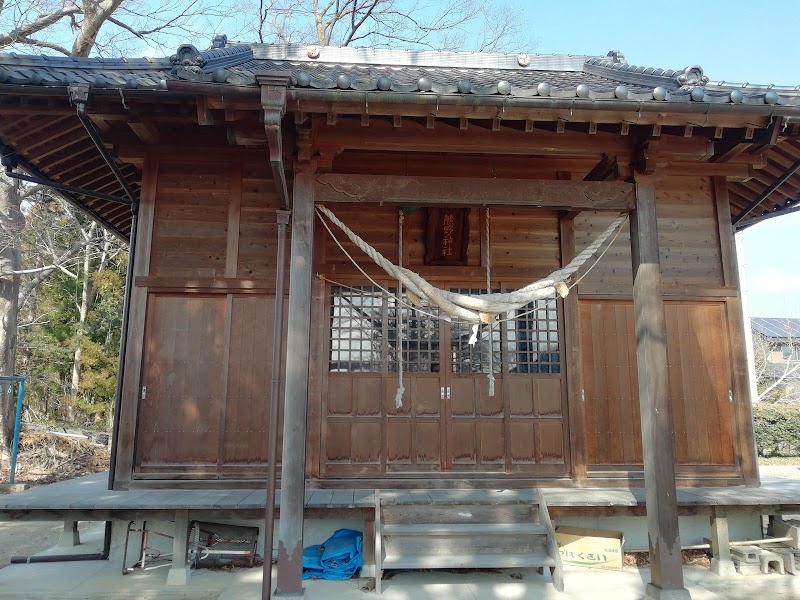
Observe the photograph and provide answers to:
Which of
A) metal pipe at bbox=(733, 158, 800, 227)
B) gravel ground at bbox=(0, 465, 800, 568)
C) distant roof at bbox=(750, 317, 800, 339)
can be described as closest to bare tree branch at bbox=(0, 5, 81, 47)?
gravel ground at bbox=(0, 465, 800, 568)

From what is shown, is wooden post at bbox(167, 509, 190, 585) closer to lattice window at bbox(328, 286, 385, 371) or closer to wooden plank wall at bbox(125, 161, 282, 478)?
wooden plank wall at bbox(125, 161, 282, 478)

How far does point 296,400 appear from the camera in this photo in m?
3.92

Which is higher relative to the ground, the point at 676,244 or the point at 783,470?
the point at 676,244

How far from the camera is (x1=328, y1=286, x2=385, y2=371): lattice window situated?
5.66 m

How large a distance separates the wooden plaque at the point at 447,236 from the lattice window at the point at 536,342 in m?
0.91

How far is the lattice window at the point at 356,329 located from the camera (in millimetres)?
5664

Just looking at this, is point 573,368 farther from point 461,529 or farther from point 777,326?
point 777,326

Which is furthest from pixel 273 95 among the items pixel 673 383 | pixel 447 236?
pixel 673 383

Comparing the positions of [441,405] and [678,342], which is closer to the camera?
[441,405]

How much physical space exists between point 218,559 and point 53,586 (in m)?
1.30

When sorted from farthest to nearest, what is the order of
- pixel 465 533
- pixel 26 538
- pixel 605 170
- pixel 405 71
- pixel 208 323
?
pixel 26 538, pixel 405 71, pixel 208 323, pixel 605 170, pixel 465 533

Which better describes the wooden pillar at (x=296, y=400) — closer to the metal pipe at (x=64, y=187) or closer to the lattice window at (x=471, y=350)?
the lattice window at (x=471, y=350)

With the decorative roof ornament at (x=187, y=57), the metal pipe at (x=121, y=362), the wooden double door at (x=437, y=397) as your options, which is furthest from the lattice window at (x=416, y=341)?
the decorative roof ornament at (x=187, y=57)

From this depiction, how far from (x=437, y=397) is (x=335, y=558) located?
1866mm
